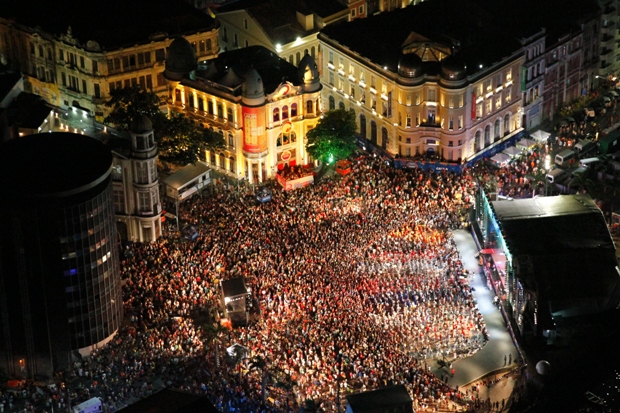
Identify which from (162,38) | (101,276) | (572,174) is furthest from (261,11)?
(101,276)

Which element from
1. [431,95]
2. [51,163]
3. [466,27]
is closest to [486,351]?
[431,95]

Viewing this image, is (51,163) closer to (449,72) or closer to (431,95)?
(449,72)

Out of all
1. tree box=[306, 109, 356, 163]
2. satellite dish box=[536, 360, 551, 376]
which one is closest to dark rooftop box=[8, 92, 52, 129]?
tree box=[306, 109, 356, 163]

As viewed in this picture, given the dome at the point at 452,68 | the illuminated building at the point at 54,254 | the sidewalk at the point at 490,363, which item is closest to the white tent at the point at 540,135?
the dome at the point at 452,68

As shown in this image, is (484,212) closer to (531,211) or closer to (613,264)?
(531,211)

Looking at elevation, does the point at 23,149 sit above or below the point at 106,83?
above

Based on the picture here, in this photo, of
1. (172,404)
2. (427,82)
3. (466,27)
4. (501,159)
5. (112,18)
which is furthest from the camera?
(112,18)

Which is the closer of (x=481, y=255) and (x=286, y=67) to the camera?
(x=481, y=255)

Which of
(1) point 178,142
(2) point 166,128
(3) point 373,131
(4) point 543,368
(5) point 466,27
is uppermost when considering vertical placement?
(5) point 466,27

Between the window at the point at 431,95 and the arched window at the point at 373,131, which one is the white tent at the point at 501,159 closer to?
the window at the point at 431,95
